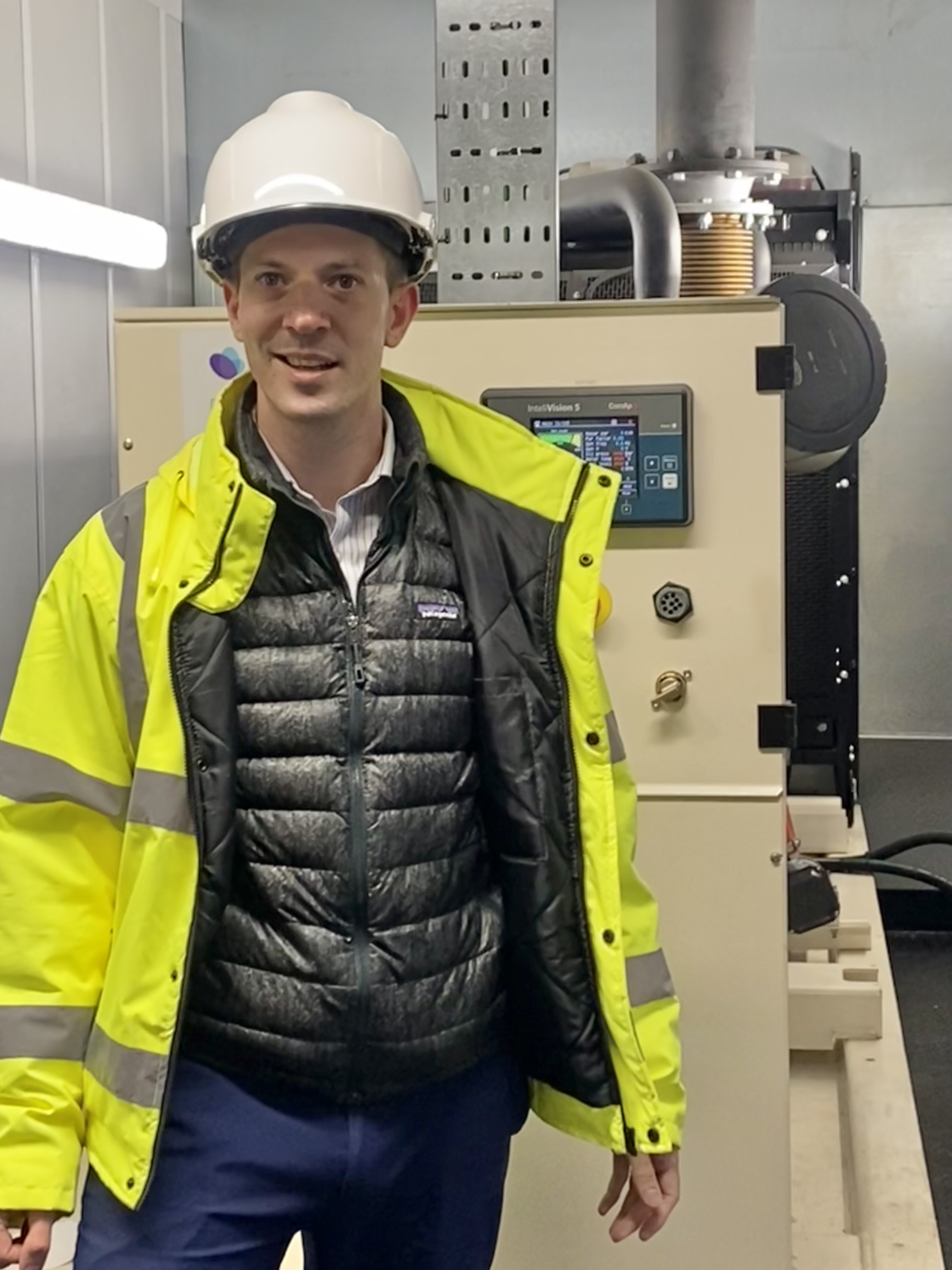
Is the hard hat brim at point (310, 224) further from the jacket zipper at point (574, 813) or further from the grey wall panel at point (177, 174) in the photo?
the grey wall panel at point (177, 174)

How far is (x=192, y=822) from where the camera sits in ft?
3.82

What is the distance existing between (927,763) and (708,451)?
7.84ft

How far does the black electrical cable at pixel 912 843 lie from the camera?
3.43m

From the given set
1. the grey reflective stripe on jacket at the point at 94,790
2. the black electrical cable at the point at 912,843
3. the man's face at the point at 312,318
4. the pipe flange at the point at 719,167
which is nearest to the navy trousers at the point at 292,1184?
the grey reflective stripe on jacket at the point at 94,790

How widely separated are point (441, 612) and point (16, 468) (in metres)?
1.75

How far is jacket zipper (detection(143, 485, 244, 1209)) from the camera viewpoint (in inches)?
45.3

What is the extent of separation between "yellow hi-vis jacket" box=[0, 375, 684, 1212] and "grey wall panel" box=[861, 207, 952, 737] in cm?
286

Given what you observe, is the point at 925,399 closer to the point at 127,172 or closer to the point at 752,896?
the point at 127,172

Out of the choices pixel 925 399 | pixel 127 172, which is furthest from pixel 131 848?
pixel 925 399

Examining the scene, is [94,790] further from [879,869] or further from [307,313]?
[879,869]

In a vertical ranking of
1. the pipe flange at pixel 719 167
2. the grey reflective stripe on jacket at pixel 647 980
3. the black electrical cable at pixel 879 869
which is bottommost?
the black electrical cable at pixel 879 869

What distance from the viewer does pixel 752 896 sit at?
1.84 meters

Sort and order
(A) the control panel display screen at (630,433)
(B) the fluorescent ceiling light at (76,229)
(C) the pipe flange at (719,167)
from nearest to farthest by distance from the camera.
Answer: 1. (A) the control panel display screen at (630,433)
2. (B) the fluorescent ceiling light at (76,229)
3. (C) the pipe flange at (719,167)

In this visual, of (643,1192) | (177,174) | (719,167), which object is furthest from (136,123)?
(643,1192)
